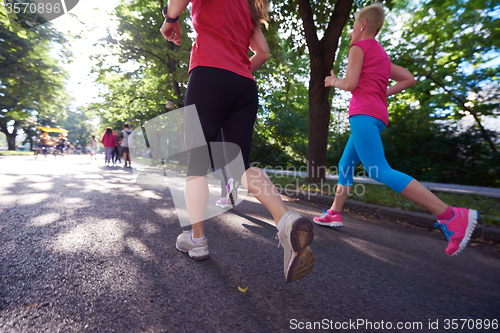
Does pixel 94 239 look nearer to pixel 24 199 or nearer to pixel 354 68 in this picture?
pixel 24 199

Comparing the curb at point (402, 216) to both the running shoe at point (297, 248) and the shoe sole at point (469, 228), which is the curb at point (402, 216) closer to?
the shoe sole at point (469, 228)

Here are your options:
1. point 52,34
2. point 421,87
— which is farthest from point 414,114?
point 52,34

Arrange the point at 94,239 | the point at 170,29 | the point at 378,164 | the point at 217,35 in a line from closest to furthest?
the point at 217,35, the point at 170,29, the point at 94,239, the point at 378,164

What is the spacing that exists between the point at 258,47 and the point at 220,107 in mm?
726

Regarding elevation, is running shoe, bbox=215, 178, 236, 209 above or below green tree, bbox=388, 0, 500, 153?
below

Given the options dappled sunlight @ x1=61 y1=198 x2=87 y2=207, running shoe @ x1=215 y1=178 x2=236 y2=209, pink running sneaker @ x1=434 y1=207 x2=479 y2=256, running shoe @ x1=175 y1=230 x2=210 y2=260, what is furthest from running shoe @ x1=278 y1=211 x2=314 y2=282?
dappled sunlight @ x1=61 y1=198 x2=87 y2=207

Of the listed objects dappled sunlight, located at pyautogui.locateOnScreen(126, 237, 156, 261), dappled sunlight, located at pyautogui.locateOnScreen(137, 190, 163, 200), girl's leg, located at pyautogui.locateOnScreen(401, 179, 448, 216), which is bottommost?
dappled sunlight, located at pyautogui.locateOnScreen(137, 190, 163, 200)

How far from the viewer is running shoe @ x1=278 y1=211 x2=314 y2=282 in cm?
150

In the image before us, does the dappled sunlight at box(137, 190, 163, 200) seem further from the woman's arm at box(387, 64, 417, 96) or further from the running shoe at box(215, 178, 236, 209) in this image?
the woman's arm at box(387, 64, 417, 96)

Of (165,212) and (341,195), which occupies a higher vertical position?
(341,195)

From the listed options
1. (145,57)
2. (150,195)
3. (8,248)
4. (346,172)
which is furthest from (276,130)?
(8,248)

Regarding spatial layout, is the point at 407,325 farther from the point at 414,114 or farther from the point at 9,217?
the point at 414,114

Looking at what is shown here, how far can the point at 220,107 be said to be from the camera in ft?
5.95

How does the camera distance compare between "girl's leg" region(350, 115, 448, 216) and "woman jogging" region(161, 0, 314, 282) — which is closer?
"woman jogging" region(161, 0, 314, 282)
